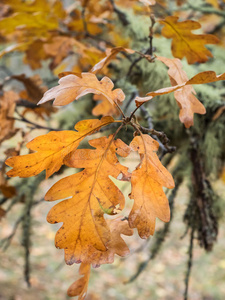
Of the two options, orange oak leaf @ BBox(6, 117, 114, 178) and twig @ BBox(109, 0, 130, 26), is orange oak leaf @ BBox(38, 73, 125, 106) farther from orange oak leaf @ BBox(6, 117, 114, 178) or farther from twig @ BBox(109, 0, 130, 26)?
twig @ BBox(109, 0, 130, 26)

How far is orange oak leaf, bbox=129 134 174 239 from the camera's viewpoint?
1.42 ft

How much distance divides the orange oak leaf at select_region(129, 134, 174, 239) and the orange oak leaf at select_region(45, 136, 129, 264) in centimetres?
3

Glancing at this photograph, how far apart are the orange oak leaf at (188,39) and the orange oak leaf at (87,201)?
0.37 metres

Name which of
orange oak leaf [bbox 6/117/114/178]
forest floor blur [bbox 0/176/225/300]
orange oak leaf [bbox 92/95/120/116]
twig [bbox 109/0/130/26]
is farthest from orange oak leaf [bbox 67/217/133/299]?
forest floor blur [bbox 0/176/225/300]

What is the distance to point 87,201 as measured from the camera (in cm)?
45

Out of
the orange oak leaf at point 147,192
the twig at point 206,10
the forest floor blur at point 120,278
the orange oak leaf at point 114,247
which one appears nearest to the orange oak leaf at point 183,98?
the orange oak leaf at point 147,192

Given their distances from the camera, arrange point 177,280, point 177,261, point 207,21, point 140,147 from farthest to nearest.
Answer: point 177,261
point 177,280
point 207,21
point 140,147

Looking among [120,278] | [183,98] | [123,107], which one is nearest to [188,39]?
[183,98]

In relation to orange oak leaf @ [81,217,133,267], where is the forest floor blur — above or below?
below

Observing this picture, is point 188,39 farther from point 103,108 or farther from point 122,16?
point 122,16

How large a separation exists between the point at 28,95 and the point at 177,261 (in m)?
3.06

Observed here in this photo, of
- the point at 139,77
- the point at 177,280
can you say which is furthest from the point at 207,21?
the point at 177,280

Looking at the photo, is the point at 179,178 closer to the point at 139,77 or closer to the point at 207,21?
the point at 139,77

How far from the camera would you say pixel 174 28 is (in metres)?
0.68
